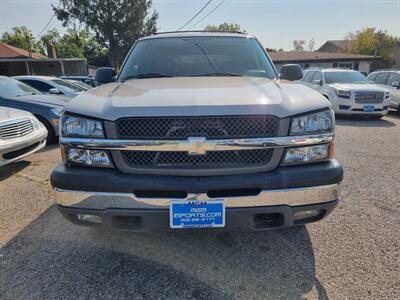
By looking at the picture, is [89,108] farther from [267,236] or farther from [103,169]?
[267,236]

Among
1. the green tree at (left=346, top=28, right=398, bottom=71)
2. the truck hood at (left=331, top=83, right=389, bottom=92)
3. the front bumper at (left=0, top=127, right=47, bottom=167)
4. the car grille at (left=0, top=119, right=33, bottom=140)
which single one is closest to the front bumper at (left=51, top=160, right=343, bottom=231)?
the front bumper at (left=0, top=127, right=47, bottom=167)

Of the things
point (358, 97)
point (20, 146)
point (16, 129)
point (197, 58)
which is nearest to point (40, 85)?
point (16, 129)

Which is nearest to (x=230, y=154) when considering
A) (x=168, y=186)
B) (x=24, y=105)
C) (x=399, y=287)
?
(x=168, y=186)

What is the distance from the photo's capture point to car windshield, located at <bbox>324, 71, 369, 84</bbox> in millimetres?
10703

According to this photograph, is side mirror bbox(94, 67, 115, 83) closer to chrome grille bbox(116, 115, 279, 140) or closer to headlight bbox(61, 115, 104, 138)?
headlight bbox(61, 115, 104, 138)

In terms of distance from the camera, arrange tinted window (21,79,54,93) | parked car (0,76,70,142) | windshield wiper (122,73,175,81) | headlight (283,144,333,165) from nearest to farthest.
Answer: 1. headlight (283,144,333,165)
2. windshield wiper (122,73,175,81)
3. parked car (0,76,70,142)
4. tinted window (21,79,54,93)

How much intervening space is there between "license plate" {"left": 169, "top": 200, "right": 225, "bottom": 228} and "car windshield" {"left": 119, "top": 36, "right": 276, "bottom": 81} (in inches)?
62.2

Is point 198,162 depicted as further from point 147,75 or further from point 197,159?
point 147,75

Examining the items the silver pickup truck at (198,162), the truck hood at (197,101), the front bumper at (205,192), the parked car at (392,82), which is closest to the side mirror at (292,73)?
the truck hood at (197,101)

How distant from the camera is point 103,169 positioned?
2.06 metres

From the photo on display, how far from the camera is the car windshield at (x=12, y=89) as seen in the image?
6.39 metres

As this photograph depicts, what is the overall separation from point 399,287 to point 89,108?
2.41m

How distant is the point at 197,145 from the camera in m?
1.93

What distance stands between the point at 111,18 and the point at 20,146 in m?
33.1
